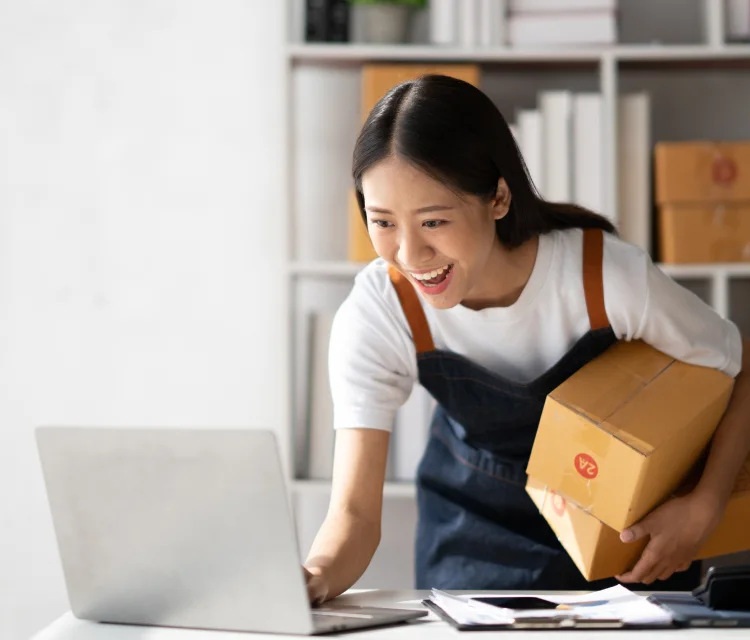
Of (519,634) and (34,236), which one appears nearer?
(519,634)

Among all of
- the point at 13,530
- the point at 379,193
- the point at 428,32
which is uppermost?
the point at 428,32

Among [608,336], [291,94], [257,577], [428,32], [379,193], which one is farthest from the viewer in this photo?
[428,32]

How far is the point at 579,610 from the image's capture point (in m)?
0.99

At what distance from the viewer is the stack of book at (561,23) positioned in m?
2.03

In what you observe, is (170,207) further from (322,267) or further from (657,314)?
(657,314)

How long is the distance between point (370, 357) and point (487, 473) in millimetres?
300

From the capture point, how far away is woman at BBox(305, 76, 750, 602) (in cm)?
118

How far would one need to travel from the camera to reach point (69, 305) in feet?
7.86

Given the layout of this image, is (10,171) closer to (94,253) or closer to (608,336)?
(94,253)

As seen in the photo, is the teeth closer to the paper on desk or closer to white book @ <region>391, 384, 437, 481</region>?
the paper on desk

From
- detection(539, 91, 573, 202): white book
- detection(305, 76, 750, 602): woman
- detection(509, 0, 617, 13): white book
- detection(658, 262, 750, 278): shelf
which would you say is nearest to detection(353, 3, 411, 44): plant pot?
detection(509, 0, 617, 13): white book

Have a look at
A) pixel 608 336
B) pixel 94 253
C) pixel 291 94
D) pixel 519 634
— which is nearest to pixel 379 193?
pixel 608 336

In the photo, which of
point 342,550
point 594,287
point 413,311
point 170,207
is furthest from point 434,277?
point 170,207

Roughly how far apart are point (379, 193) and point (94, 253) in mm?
1406
